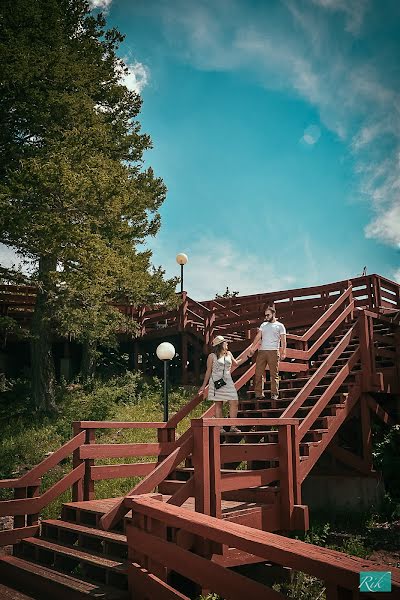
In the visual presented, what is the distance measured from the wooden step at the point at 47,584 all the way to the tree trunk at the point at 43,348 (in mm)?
11049

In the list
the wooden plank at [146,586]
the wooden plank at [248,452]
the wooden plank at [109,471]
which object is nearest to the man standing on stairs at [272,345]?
the wooden plank at [248,452]

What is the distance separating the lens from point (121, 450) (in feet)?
28.2

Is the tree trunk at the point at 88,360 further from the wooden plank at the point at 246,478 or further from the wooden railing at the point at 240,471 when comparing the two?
the wooden plank at the point at 246,478

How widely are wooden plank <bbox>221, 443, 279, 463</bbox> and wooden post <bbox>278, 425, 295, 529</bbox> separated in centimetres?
10

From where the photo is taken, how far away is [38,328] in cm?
1873

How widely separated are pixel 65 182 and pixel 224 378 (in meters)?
9.10

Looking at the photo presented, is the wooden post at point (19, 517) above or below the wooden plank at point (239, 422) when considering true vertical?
below

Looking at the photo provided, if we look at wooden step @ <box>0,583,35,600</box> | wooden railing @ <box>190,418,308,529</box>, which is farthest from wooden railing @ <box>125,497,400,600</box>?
wooden step @ <box>0,583,35,600</box>

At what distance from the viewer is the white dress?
28.0 ft

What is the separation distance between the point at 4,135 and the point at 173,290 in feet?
24.7

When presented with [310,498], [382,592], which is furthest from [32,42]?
[382,592]

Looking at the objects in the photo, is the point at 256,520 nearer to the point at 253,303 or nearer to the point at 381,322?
the point at 381,322

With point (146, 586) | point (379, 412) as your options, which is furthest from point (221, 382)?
point (379, 412)

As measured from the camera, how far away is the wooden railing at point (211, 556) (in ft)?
10.8
